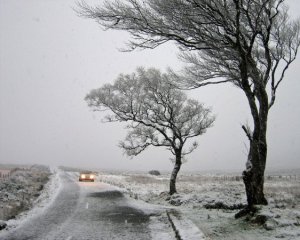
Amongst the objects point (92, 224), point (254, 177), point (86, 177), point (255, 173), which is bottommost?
point (92, 224)

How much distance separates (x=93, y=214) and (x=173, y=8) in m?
9.44

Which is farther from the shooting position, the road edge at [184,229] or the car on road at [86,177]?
the car on road at [86,177]

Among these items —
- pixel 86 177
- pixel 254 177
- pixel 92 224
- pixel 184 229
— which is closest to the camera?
pixel 184 229

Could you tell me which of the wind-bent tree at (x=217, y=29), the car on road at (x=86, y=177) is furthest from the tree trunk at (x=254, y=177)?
the car on road at (x=86, y=177)

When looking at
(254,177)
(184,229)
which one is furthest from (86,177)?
(254,177)

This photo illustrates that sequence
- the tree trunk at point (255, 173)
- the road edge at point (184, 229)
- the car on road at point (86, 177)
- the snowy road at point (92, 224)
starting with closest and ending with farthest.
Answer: the road edge at point (184, 229) → the snowy road at point (92, 224) → the tree trunk at point (255, 173) → the car on road at point (86, 177)

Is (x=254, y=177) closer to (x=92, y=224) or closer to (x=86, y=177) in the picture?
(x=92, y=224)

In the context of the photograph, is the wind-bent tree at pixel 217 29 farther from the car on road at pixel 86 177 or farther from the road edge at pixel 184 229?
the car on road at pixel 86 177

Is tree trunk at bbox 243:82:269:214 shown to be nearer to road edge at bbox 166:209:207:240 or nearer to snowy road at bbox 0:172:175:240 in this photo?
road edge at bbox 166:209:207:240

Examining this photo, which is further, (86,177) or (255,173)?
(86,177)

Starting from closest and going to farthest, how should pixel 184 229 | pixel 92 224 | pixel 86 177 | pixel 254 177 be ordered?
1. pixel 184 229
2. pixel 254 177
3. pixel 92 224
4. pixel 86 177

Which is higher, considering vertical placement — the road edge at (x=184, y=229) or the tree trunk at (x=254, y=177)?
the tree trunk at (x=254, y=177)

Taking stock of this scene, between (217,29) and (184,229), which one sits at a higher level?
(217,29)

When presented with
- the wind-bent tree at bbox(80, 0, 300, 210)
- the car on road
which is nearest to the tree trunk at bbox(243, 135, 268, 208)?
the wind-bent tree at bbox(80, 0, 300, 210)
